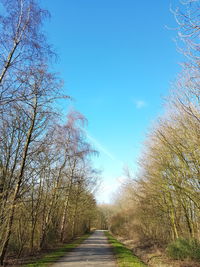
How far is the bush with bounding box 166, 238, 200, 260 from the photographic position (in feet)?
29.5

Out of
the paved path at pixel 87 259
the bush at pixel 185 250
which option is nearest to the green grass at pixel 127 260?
the paved path at pixel 87 259

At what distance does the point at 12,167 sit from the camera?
27.5ft

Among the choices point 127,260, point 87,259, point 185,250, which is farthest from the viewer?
point 185,250

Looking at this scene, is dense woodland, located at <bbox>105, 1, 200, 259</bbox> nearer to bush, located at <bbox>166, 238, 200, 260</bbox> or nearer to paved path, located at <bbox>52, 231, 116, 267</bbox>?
bush, located at <bbox>166, 238, 200, 260</bbox>

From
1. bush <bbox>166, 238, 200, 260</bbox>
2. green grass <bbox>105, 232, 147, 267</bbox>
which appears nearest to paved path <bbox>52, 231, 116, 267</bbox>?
green grass <bbox>105, 232, 147, 267</bbox>

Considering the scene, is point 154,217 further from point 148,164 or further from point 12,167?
point 12,167

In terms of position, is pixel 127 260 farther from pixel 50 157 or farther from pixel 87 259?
pixel 50 157

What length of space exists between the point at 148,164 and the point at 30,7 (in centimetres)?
966

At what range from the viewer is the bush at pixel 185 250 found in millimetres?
8977

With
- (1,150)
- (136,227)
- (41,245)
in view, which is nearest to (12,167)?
(1,150)

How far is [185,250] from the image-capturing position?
9.27 m

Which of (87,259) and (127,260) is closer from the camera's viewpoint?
(127,260)

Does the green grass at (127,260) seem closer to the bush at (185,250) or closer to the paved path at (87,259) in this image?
the paved path at (87,259)

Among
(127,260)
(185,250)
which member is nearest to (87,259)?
(127,260)
